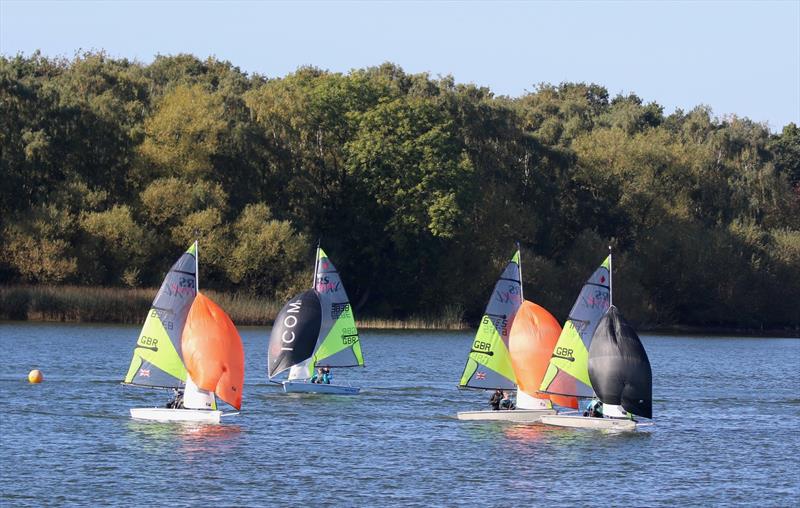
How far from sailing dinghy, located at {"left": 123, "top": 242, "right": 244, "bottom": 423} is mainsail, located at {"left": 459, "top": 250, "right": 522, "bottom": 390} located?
325 inches

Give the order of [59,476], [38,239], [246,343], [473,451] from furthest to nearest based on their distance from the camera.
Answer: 1. [38,239]
2. [246,343]
3. [473,451]
4. [59,476]

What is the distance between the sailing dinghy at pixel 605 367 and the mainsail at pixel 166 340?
11563 mm

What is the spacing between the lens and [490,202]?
4195 inches

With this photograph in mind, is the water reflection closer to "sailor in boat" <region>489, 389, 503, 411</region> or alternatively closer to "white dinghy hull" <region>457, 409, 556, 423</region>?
"white dinghy hull" <region>457, 409, 556, 423</region>

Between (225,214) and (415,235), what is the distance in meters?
15.1

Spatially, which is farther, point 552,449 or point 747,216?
point 747,216

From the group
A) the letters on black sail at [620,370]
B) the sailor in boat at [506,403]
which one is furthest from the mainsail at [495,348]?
the letters on black sail at [620,370]

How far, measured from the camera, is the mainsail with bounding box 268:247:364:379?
2092 inches

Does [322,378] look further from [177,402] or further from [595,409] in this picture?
[595,409]

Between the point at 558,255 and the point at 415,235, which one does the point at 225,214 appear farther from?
the point at 558,255

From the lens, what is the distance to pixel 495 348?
153ft

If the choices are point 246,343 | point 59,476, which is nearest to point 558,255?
point 246,343

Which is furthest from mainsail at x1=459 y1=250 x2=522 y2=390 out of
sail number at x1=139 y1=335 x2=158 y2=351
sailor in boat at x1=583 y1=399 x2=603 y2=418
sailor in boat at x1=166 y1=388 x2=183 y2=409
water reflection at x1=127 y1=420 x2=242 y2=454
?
sail number at x1=139 y1=335 x2=158 y2=351

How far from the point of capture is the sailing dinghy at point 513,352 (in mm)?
45750
